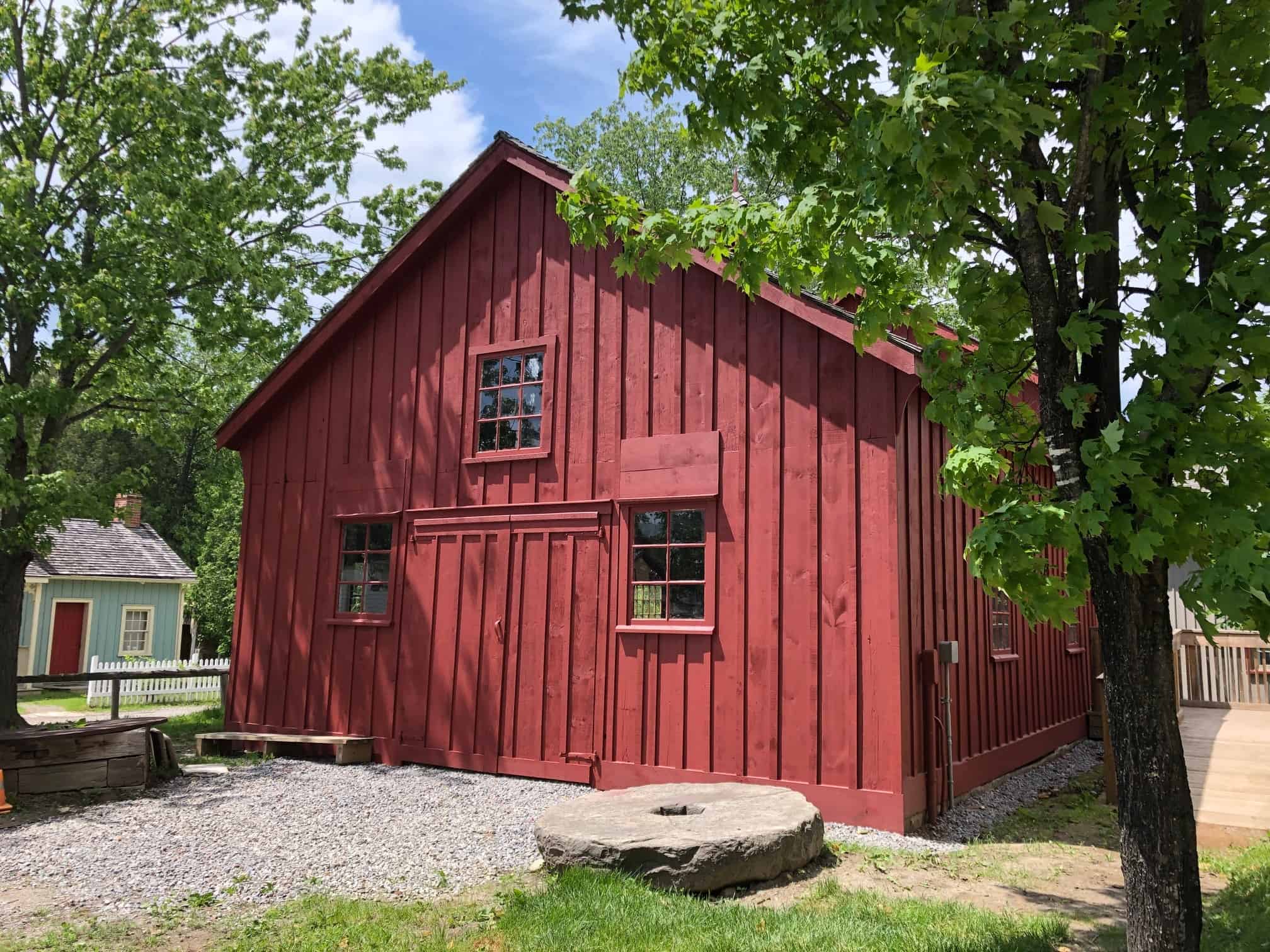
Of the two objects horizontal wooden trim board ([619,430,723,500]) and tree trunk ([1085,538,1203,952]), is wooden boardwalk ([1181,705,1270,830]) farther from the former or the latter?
horizontal wooden trim board ([619,430,723,500])

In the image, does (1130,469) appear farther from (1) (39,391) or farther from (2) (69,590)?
(2) (69,590)

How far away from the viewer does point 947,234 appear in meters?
4.07

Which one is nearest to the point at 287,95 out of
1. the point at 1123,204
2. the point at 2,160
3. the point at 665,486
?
the point at 2,160

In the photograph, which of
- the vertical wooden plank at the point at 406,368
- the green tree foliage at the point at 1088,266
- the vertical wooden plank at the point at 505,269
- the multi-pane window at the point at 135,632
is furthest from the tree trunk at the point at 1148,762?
the multi-pane window at the point at 135,632

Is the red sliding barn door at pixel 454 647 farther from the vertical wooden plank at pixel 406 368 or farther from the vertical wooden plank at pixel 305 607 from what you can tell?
the vertical wooden plank at pixel 305 607

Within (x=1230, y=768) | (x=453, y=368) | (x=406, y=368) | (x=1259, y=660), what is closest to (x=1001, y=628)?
(x=1230, y=768)

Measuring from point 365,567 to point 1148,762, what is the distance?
957 cm

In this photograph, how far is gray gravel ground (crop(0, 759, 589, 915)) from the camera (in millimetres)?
6398

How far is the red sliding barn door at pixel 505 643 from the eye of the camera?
9844 millimetres

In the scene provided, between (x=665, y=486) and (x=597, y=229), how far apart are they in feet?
12.6

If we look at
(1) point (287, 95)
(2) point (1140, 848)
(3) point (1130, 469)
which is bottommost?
(2) point (1140, 848)

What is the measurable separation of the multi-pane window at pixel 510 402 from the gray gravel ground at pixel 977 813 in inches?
206

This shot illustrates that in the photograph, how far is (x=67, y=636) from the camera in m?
25.7

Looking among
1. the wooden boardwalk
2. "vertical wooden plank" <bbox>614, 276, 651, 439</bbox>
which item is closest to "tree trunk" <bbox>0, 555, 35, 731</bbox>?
"vertical wooden plank" <bbox>614, 276, 651, 439</bbox>
